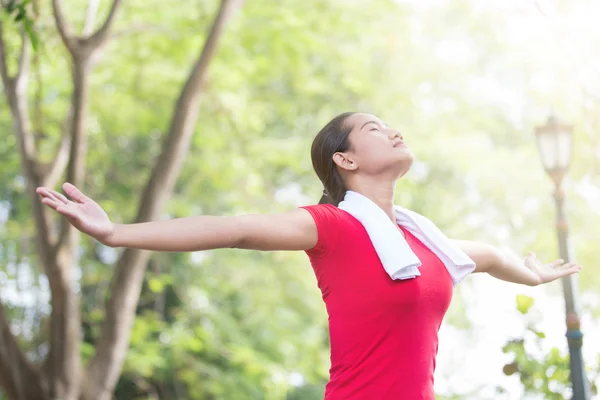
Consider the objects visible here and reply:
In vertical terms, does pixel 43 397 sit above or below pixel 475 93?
below

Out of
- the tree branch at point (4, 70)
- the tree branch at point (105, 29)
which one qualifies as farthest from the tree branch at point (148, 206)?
the tree branch at point (4, 70)

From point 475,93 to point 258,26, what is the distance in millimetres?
4670

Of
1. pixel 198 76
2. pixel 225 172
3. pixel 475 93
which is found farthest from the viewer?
pixel 475 93

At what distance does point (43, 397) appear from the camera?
7.09 metres

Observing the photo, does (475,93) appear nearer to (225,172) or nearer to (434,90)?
(434,90)

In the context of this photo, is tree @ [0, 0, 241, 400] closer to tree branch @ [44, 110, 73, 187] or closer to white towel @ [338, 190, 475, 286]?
tree branch @ [44, 110, 73, 187]

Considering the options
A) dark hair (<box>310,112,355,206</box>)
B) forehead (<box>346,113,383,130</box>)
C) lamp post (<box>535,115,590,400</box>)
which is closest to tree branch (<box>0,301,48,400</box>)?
lamp post (<box>535,115,590,400</box>)

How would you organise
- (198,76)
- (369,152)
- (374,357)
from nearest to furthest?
(374,357) → (369,152) → (198,76)

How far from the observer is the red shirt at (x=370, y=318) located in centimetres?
211

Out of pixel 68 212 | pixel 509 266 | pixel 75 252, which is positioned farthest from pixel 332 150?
pixel 75 252

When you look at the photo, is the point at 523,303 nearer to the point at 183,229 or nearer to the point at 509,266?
the point at 509,266

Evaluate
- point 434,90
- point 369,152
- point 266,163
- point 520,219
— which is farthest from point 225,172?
point 369,152

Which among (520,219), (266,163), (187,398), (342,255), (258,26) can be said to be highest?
(258,26)

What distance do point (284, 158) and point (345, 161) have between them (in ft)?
29.6
